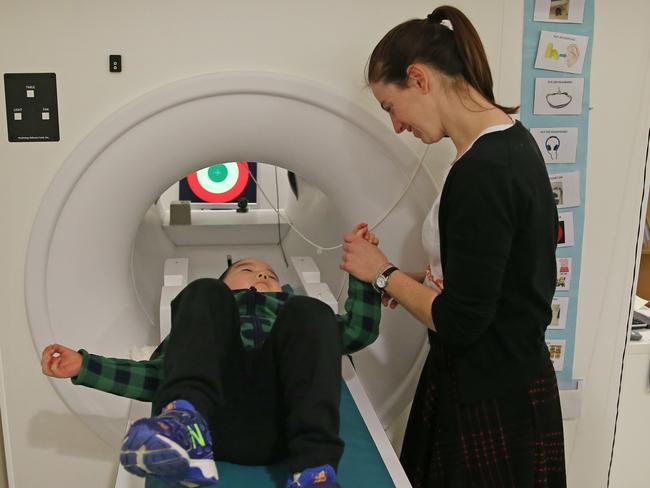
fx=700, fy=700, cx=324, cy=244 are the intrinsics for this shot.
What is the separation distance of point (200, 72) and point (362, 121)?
37 centimetres

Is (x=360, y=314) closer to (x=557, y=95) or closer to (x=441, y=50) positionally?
(x=441, y=50)

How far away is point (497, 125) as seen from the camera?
1.21m

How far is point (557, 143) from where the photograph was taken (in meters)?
1.67

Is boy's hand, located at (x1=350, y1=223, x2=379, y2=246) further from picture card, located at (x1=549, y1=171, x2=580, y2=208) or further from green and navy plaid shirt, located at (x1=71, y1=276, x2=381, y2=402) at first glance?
picture card, located at (x1=549, y1=171, x2=580, y2=208)

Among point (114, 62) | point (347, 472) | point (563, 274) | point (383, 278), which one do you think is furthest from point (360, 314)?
point (114, 62)

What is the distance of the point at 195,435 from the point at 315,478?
20cm

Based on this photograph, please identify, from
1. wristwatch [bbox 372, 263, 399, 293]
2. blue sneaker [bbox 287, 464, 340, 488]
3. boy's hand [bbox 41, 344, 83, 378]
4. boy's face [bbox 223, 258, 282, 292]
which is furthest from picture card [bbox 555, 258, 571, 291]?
boy's hand [bbox 41, 344, 83, 378]

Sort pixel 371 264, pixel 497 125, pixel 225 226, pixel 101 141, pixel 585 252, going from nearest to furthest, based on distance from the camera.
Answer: pixel 497 125, pixel 371 264, pixel 101 141, pixel 585 252, pixel 225 226

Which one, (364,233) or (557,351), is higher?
(364,233)

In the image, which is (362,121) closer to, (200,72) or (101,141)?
(200,72)

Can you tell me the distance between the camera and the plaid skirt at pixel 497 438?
4.50 ft

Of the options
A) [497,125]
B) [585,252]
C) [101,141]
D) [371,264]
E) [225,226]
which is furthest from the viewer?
[225,226]

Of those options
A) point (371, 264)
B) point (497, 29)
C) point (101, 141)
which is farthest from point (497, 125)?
point (101, 141)

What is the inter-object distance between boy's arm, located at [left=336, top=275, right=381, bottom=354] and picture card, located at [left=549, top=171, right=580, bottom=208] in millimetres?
567
